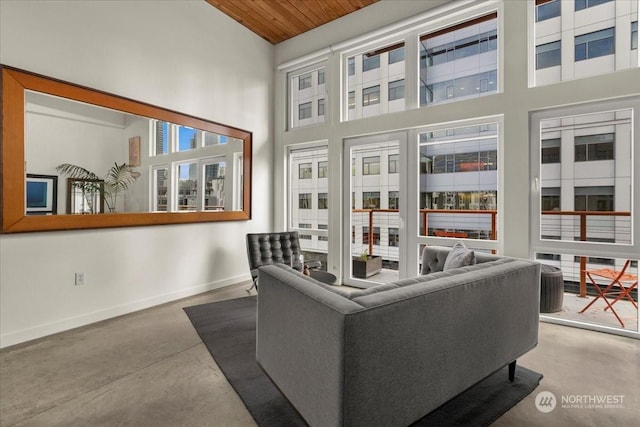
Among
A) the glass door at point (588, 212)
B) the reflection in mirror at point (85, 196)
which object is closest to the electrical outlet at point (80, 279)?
the reflection in mirror at point (85, 196)

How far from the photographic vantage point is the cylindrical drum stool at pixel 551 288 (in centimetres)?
310

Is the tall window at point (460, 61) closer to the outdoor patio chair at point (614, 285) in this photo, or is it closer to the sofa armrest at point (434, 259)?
the sofa armrest at point (434, 259)

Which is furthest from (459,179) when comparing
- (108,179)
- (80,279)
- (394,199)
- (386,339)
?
(80,279)

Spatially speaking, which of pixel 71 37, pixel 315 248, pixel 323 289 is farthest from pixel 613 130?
pixel 71 37

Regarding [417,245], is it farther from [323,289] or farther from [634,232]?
[323,289]

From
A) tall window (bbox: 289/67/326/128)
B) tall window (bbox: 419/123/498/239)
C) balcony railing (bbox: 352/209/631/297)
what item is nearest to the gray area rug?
balcony railing (bbox: 352/209/631/297)

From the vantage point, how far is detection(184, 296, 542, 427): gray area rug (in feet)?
5.60

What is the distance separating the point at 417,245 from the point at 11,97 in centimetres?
406

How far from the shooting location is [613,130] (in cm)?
287

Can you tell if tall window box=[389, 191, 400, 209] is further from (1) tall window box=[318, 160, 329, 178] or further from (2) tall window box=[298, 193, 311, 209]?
(2) tall window box=[298, 193, 311, 209]

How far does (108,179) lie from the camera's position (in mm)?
3152

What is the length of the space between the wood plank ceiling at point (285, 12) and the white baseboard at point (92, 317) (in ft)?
11.9

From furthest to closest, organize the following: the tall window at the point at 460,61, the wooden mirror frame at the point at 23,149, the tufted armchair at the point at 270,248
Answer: the tufted armchair at the point at 270,248 < the tall window at the point at 460,61 < the wooden mirror frame at the point at 23,149

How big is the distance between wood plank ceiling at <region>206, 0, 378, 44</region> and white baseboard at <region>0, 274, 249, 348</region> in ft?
11.9
